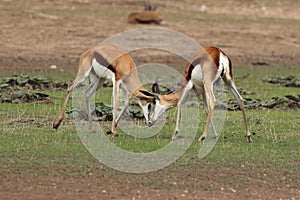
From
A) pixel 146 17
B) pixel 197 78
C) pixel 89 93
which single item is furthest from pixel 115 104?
pixel 146 17

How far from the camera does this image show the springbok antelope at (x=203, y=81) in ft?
39.2

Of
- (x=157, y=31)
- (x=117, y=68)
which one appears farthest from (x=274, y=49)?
(x=117, y=68)

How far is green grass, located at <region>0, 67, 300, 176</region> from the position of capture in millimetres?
10430

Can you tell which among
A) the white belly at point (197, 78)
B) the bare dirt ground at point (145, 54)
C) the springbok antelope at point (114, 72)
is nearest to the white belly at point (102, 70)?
the springbok antelope at point (114, 72)

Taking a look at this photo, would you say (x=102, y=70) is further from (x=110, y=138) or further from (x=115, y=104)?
(x=110, y=138)

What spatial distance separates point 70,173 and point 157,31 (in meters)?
16.4

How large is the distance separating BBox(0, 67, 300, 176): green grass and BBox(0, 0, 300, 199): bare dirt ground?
1.30 feet

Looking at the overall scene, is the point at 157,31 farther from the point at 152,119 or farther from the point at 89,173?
the point at 89,173

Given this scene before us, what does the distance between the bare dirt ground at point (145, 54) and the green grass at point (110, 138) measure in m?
0.40

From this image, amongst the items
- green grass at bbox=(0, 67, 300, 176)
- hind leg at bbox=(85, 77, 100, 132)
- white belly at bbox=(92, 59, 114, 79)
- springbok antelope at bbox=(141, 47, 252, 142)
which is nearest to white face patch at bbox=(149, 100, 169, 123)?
springbok antelope at bbox=(141, 47, 252, 142)

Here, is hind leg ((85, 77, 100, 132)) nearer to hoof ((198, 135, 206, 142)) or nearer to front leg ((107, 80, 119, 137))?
front leg ((107, 80, 119, 137))

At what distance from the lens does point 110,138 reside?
477 inches

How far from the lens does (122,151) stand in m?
11.2

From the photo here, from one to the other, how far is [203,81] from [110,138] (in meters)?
1.46
